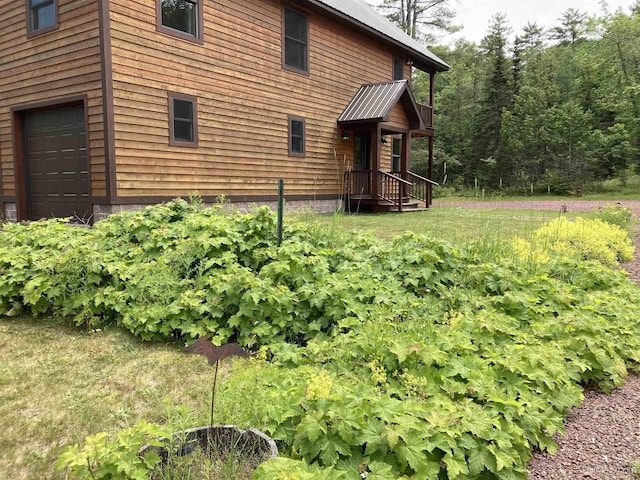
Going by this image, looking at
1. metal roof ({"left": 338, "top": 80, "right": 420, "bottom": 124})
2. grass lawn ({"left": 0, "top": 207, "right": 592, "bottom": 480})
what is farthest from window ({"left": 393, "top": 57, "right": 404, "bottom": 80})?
grass lawn ({"left": 0, "top": 207, "right": 592, "bottom": 480})

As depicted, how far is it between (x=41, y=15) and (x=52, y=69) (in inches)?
47.5

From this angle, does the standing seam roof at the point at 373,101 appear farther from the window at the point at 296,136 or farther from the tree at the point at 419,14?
the tree at the point at 419,14

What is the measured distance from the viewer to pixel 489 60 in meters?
38.1

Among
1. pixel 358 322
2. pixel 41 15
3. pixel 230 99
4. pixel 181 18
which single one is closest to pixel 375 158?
pixel 230 99

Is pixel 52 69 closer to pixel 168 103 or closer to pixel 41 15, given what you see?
pixel 41 15

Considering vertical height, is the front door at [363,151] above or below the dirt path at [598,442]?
above

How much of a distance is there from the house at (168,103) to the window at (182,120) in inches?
0.9

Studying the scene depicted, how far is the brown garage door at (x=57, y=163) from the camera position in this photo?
29.6ft

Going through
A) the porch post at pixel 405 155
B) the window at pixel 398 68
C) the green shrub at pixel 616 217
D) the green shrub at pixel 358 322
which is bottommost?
the green shrub at pixel 358 322

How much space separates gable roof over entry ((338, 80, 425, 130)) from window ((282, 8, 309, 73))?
1.98 m

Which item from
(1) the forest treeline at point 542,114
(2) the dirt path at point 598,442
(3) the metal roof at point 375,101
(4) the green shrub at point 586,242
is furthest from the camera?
(1) the forest treeline at point 542,114

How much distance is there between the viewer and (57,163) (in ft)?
31.1

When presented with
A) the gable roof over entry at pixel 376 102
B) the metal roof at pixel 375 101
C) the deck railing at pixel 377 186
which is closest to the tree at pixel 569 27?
the gable roof over entry at pixel 376 102

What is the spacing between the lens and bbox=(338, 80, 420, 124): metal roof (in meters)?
13.4
